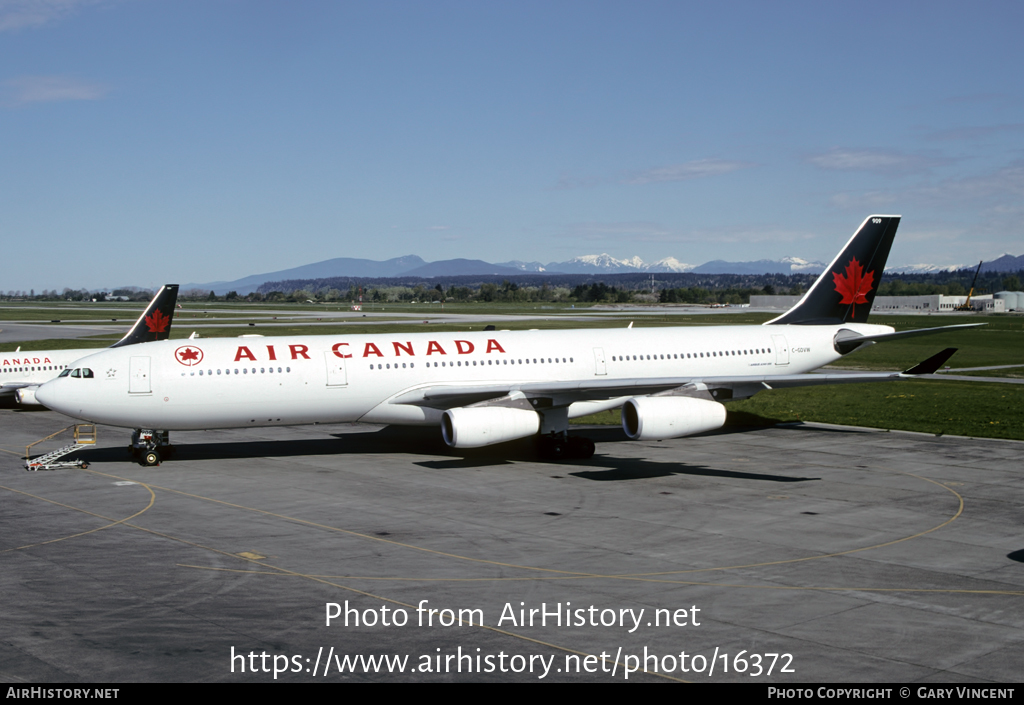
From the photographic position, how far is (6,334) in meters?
111

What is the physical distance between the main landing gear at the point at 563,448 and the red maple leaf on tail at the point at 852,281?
15880 millimetres

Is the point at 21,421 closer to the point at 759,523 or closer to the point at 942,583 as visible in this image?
the point at 759,523

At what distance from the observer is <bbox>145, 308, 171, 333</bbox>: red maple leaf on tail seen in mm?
48906

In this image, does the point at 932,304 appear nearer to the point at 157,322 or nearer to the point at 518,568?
the point at 157,322

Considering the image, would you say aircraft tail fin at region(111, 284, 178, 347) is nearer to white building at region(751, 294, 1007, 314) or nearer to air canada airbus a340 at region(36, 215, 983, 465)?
air canada airbus a340 at region(36, 215, 983, 465)

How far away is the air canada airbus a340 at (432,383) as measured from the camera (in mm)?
29641

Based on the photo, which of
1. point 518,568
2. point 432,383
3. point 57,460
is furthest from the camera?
point 432,383

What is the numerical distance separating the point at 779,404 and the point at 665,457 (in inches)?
689

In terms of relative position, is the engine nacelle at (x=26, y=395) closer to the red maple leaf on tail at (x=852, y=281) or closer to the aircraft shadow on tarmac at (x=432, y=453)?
the aircraft shadow on tarmac at (x=432, y=453)

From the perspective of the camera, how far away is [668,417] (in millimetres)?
29094

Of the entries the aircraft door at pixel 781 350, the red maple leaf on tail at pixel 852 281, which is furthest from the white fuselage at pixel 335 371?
the red maple leaf on tail at pixel 852 281

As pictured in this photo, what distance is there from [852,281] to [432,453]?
21453 mm

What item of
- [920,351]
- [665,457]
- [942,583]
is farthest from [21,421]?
[920,351]

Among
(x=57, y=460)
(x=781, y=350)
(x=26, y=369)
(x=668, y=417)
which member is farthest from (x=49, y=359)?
(x=781, y=350)
